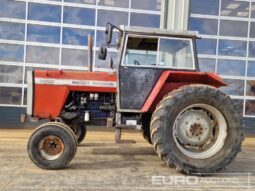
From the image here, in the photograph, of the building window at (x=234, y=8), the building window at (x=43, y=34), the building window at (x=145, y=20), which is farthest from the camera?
the building window at (x=234, y=8)

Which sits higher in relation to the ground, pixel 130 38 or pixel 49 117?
pixel 130 38

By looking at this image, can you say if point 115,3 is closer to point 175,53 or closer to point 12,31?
point 12,31

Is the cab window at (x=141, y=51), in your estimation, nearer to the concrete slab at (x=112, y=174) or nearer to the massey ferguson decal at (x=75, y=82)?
the massey ferguson decal at (x=75, y=82)

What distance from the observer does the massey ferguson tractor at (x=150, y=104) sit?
6.03m

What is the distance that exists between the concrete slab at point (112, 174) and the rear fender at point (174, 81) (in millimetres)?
991

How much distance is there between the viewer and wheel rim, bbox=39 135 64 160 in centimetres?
612

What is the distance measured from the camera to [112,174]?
5789 mm

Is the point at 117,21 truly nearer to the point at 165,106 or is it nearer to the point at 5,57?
the point at 5,57

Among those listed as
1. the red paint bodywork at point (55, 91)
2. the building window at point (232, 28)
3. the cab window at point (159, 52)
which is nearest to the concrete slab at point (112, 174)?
the red paint bodywork at point (55, 91)

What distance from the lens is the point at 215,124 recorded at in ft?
20.9

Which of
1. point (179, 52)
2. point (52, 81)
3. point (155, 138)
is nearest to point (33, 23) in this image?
point (52, 81)

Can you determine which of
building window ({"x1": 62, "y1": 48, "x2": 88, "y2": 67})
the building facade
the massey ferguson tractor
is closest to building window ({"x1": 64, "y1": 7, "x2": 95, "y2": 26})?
the building facade

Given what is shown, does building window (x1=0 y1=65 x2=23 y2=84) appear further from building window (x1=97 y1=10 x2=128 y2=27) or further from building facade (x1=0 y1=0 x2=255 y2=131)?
building window (x1=97 y1=10 x2=128 y2=27)

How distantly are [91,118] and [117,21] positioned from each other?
5263 millimetres
